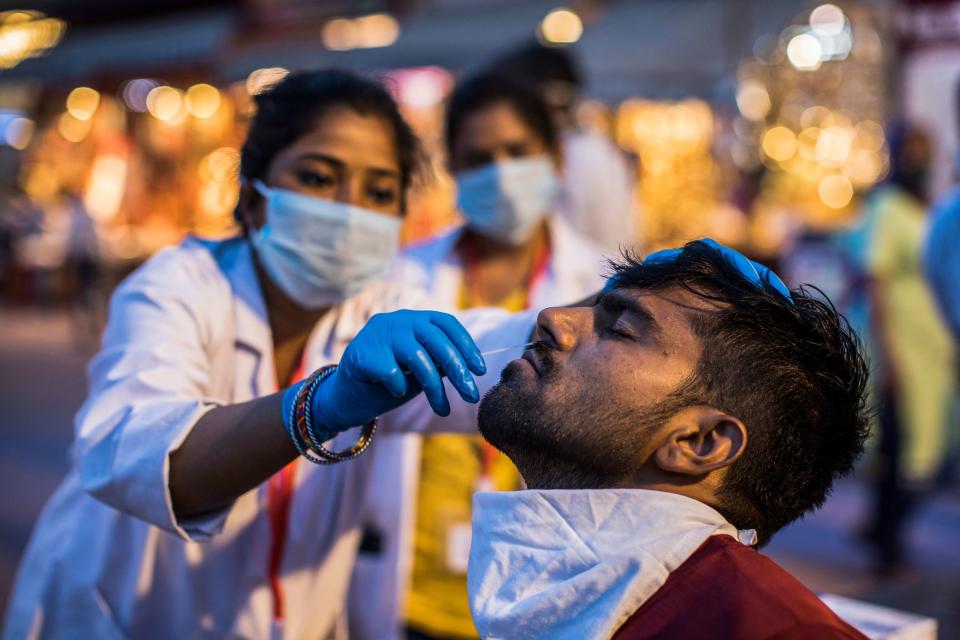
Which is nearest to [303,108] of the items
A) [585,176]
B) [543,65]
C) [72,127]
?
[585,176]

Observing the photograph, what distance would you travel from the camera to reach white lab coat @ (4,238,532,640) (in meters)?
1.91

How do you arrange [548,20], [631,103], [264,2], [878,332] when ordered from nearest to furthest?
[878,332]
[548,20]
[631,103]
[264,2]

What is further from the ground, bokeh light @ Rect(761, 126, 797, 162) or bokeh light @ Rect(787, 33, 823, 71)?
bokeh light @ Rect(787, 33, 823, 71)

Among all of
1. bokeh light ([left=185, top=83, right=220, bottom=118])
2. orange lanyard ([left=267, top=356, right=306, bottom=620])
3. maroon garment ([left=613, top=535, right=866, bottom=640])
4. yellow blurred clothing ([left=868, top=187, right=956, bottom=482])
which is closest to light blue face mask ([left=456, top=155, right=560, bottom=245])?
orange lanyard ([left=267, top=356, right=306, bottom=620])

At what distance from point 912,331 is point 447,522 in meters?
3.95

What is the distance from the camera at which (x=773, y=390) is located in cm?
157

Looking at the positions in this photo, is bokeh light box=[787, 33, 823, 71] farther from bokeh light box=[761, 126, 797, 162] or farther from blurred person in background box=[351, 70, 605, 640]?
blurred person in background box=[351, 70, 605, 640]

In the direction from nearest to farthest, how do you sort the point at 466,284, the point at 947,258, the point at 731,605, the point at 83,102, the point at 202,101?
the point at 731,605 < the point at 466,284 < the point at 947,258 < the point at 202,101 < the point at 83,102

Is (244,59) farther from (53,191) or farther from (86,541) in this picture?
(86,541)

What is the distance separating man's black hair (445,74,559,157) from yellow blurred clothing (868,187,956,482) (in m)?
2.60

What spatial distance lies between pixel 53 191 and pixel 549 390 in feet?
54.3

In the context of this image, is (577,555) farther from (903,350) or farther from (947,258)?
(903,350)

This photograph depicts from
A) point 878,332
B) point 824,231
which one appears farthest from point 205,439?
point 824,231

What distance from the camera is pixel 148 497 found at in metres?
1.71
